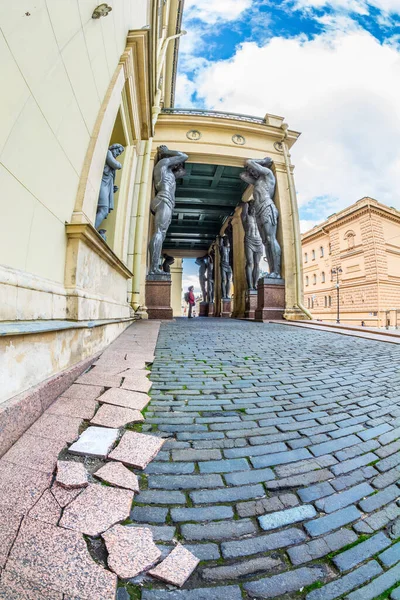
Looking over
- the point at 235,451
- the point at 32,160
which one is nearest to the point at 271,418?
the point at 235,451

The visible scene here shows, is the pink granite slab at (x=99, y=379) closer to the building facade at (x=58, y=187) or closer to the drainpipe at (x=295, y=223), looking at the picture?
the building facade at (x=58, y=187)

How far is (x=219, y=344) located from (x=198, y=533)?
3.42m

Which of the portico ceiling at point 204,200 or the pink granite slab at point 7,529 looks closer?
the pink granite slab at point 7,529

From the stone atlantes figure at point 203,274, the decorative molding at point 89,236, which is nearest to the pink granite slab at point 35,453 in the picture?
the decorative molding at point 89,236

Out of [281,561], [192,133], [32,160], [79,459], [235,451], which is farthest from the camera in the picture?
[192,133]

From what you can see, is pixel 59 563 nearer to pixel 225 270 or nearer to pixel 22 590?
pixel 22 590

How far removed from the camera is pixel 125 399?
1987 millimetres

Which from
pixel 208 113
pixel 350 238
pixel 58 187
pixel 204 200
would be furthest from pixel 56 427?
pixel 350 238

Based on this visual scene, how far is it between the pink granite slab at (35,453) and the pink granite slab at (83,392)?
0.50 m

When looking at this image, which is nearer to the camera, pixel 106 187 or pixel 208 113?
pixel 106 187

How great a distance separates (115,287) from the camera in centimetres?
443

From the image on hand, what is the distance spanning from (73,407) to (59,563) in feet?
3.44

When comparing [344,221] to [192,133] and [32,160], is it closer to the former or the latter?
[192,133]

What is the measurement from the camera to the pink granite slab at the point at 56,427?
58.2 inches
